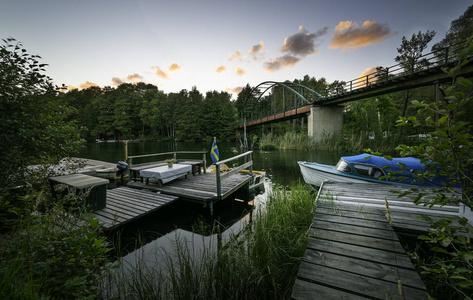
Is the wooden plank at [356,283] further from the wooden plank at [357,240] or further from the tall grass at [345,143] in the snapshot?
the tall grass at [345,143]

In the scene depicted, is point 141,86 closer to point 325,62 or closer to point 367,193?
point 325,62

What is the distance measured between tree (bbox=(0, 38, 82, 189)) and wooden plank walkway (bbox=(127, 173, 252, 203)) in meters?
3.35

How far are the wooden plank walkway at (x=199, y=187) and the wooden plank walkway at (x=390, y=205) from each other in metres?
2.87

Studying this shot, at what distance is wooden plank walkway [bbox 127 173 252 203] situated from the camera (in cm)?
575

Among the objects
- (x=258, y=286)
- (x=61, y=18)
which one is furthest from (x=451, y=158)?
(x=61, y=18)

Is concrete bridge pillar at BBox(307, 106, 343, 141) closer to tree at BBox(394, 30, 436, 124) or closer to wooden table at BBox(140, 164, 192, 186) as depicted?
tree at BBox(394, 30, 436, 124)

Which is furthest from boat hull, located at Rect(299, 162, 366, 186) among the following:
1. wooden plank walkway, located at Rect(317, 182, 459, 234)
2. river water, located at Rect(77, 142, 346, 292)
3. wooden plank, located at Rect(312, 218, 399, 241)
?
wooden plank, located at Rect(312, 218, 399, 241)

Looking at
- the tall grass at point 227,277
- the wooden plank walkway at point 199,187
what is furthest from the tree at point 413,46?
the tall grass at point 227,277

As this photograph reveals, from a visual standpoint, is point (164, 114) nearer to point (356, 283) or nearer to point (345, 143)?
point (345, 143)

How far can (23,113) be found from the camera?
8.35 feet

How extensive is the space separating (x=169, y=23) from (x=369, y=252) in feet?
61.4

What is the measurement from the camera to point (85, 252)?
1.81 metres

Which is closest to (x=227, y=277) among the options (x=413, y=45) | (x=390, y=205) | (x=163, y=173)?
(x=390, y=205)

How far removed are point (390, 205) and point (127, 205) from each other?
6.10 m
